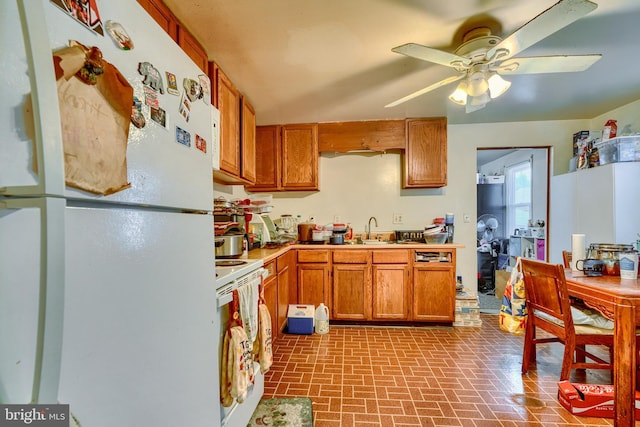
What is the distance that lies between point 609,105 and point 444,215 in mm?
1975

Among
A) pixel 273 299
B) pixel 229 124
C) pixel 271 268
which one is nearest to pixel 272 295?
pixel 273 299

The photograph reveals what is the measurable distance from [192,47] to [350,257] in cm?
229

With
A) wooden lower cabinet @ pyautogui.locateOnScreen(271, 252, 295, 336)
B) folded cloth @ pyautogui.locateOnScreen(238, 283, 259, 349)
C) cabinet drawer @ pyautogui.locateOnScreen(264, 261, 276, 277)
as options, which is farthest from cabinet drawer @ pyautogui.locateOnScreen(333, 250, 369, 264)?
folded cloth @ pyautogui.locateOnScreen(238, 283, 259, 349)

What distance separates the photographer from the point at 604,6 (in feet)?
4.80

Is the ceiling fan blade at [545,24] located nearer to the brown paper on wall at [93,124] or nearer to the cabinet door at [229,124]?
the brown paper on wall at [93,124]

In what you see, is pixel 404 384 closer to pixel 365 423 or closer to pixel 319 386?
pixel 365 423

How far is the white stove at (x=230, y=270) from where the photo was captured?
120cm

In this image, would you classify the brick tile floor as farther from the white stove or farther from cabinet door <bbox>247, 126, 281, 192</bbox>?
cabinet door <bbox>247, 126, 281, 192</bbox>

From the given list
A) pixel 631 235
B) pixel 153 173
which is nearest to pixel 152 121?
pixel 153 173

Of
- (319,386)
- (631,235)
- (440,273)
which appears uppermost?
(631,235)

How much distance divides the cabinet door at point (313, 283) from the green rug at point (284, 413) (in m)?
1.25

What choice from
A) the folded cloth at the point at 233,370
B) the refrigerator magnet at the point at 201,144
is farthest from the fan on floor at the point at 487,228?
the refrigerator magnet at the point at 201,144

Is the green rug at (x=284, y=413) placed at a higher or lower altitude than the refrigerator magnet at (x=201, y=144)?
lower

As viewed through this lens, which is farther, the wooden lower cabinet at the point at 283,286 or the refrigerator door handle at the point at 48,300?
the wooden lower cabinet at the point at 283,286
